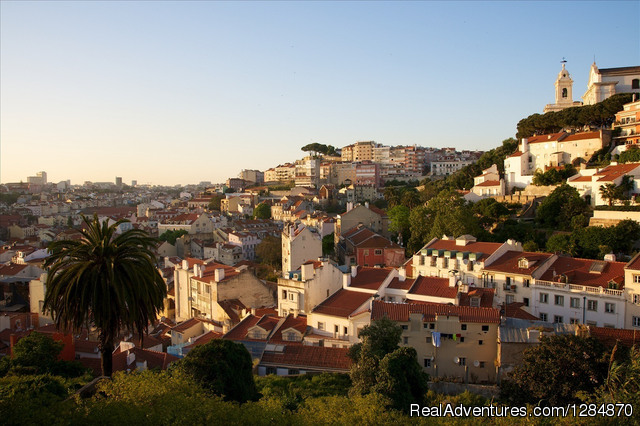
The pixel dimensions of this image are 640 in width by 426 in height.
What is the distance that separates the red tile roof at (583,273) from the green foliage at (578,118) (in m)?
36.2

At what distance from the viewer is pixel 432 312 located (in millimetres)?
27047

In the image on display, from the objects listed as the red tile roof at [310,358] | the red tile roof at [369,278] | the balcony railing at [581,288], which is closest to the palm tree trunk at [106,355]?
the red tile roof at [310,358]

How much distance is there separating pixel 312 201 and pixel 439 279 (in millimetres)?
67644

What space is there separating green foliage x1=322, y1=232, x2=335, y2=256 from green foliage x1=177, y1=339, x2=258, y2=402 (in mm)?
35347

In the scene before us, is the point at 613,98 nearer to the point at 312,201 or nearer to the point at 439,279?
the point at 439,279

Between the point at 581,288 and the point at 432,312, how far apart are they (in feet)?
30.7

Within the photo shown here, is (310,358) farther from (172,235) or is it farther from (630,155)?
(172,235)

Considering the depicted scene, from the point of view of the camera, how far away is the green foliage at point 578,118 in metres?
60.3

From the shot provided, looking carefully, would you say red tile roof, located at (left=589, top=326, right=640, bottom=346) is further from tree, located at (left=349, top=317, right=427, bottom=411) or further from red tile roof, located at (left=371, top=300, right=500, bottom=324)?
tree, located at (left=349, top=317, right=427, bottom=411)

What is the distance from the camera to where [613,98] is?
60562mm

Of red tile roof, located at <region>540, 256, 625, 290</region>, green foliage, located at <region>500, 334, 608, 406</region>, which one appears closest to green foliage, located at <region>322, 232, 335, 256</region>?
red tile roof, located at <region>540, 256, 625, 290</region>

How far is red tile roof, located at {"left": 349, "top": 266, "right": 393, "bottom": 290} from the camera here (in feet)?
108

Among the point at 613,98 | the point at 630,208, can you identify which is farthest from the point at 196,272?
the point at 613,98

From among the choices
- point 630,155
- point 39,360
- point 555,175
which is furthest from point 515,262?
point 39,360
